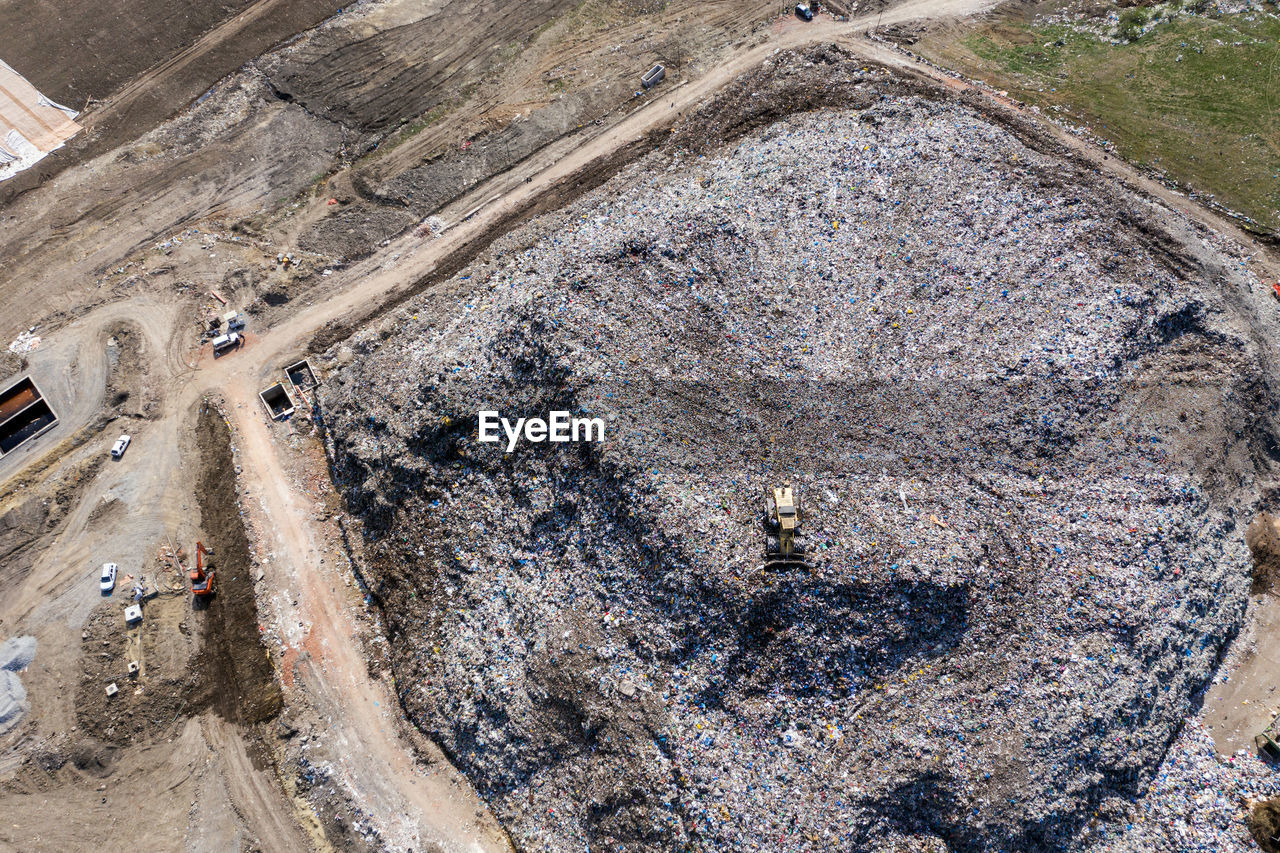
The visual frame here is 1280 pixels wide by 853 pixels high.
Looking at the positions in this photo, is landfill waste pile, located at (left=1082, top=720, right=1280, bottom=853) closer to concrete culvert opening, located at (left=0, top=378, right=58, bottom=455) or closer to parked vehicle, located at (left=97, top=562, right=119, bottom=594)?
parked vehicle, located at (left=97, top=562, right=119, bottom=594)

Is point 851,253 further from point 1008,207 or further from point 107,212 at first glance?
point 107,212

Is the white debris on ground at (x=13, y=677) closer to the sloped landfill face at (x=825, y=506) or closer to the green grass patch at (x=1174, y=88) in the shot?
the sloped landfill face at (x=825, y=506)

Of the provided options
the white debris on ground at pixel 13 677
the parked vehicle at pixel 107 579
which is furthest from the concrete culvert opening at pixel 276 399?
the white debris on ground at pixel 13 677

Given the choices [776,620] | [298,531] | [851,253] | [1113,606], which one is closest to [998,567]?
[1113,606]

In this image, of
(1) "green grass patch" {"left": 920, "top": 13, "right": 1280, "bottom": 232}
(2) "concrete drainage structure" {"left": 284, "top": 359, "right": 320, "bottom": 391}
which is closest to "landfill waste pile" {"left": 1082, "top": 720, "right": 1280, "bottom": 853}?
(1) "green grass patch" {"left": 920, "top": 13, "right": 1280, "bottom": 232}

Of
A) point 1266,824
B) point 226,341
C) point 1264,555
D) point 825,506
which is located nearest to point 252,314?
point 226,341

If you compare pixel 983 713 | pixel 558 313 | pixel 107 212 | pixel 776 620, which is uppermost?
pixel 107 212

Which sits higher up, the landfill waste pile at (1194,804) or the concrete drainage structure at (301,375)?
the concrete drainage structure at (301,375)
